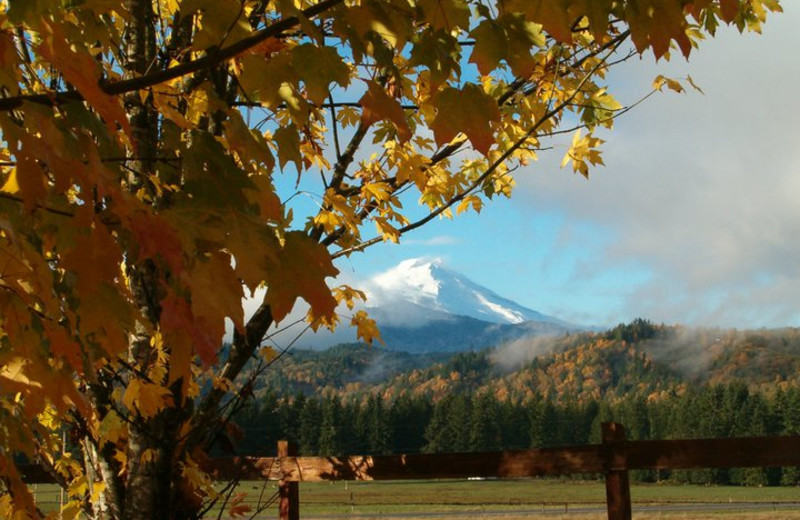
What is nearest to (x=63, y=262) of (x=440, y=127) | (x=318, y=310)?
(x=318, y=310)

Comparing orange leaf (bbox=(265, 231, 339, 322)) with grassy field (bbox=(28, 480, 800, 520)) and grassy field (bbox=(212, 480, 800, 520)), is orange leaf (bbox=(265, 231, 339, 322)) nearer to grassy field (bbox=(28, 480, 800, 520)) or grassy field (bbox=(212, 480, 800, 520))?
grassy field (bbox=(28, 480, 800, 520))

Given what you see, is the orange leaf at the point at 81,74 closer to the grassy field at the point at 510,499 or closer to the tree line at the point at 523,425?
the grassy field at the point at 510,499

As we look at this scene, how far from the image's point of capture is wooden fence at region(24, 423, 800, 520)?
418 centimetres

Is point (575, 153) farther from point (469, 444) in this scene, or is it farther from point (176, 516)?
point (469, 444)

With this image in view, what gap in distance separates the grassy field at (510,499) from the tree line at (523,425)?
5.08m

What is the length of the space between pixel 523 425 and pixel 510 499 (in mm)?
22799

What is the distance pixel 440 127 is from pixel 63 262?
803 mm

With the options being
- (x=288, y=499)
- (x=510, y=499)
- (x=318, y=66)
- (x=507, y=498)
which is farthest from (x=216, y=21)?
(x=507, y=498)

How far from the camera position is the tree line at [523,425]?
9794cm

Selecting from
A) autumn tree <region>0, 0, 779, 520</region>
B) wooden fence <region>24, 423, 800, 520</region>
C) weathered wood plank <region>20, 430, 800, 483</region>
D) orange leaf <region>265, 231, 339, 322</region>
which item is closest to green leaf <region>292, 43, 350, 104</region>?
autumn tree <region>0, 0, 779, 520</region>

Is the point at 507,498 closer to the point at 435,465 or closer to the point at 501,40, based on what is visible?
the point at 435,465

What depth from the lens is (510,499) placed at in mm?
93188

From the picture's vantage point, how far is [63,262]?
1.41 m

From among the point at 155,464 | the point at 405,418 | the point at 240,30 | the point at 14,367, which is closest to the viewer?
the point at 240,30
